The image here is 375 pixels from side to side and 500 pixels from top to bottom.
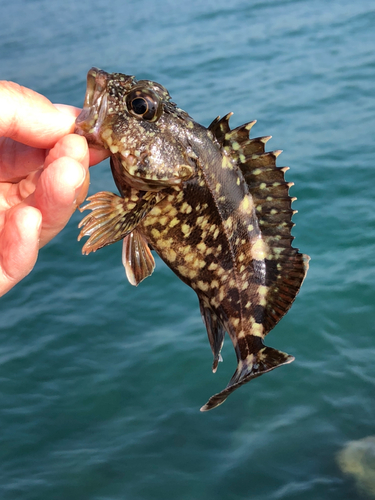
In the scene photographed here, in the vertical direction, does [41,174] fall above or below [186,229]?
above

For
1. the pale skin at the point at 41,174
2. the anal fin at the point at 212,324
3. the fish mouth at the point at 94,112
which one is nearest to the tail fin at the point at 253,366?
the anal fin at the point at 212,324

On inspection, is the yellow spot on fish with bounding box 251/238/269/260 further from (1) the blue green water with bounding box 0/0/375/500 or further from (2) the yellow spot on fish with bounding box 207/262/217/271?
(1) the blue green water with bounding box 0/0/375/500

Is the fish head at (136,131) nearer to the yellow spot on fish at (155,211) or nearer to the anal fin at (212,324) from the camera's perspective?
the yellow spot on fish at (155,211)

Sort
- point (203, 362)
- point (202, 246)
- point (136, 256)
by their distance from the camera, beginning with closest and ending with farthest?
point (202, 246) → point (136, 256) → point (203, 362)

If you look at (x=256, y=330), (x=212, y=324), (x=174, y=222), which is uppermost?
(x=174, y=222)

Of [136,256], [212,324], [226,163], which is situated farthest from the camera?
[212,324]

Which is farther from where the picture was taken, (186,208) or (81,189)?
(186,208)

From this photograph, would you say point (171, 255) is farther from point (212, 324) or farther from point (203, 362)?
point (203, 362)

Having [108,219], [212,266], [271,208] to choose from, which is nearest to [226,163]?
[271,208]
